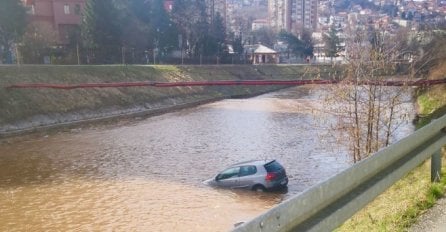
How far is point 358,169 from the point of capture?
4066 millimetres

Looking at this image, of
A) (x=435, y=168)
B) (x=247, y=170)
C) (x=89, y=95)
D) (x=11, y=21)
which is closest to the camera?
(x=435, y=168)

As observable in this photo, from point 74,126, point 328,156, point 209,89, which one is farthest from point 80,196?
point 209,89

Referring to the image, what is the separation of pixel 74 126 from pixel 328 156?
19459 mm

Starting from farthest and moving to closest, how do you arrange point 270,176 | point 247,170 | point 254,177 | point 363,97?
point 247,170 → point 254,177 → point 270,176 → point 363,97

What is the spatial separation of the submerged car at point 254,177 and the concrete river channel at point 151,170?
0.36m

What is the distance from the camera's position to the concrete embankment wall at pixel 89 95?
32.9 metres

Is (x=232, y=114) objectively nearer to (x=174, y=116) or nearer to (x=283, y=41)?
(x=174, y=116)

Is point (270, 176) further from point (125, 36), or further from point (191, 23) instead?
point (191, 23)

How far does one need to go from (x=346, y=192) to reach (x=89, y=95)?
1506 inches

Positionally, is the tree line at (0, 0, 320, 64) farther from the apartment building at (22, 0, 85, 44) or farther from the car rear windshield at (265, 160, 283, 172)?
the car rear windshield at (265, 160, 283, 172)

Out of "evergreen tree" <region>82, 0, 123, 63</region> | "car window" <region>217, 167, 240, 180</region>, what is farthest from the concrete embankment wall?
"car window" <region>217, 167, 240, 180</region>

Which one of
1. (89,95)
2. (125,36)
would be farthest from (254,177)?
(125,36)

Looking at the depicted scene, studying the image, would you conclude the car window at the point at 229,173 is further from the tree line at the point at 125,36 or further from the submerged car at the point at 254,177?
the tree line at the point at 125,36

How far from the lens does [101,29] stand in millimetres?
56750
